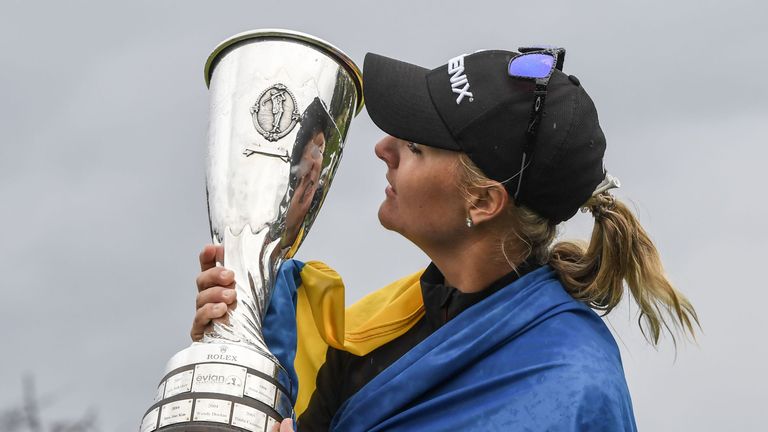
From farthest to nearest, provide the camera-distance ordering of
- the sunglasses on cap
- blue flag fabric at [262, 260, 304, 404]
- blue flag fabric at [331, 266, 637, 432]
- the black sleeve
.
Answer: the black sleeve < blue flag fabric at [262, 260, 304, 404] < the sunglasses on cap < blue flag fabric at [331, 266, 637, 432]

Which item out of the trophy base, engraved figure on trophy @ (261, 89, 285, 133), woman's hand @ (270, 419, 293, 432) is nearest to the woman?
the trophy base

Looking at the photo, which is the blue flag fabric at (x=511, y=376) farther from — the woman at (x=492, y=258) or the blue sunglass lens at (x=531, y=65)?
the blue sunglass lens at (x=531, y=65)

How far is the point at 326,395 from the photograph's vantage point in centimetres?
407

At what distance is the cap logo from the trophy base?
1.01 meters

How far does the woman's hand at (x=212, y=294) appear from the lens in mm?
3580

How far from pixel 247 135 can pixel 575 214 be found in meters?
1.08

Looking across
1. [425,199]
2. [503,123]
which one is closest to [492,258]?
[425,199]

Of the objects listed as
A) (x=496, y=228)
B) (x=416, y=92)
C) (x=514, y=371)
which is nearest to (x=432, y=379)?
(x=514, y=371)

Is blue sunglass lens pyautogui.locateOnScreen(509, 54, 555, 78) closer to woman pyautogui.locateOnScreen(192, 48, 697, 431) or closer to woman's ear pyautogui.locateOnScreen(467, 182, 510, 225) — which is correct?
woman pyautogui.locateOnScreen(192, 48, 697, 431)

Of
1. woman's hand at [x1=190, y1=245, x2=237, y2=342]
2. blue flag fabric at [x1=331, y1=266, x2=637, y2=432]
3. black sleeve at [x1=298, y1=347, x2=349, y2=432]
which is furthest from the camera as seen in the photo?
black sleeve at [x1=298, y1=347, x2=349, y2=432]

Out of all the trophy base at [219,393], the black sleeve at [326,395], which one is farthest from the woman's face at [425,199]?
the trophy base at [219,393]

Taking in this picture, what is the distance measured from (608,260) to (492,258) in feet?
1.19

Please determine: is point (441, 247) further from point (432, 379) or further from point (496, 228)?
point (432, 379)

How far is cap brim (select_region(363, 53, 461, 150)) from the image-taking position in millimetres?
3840
